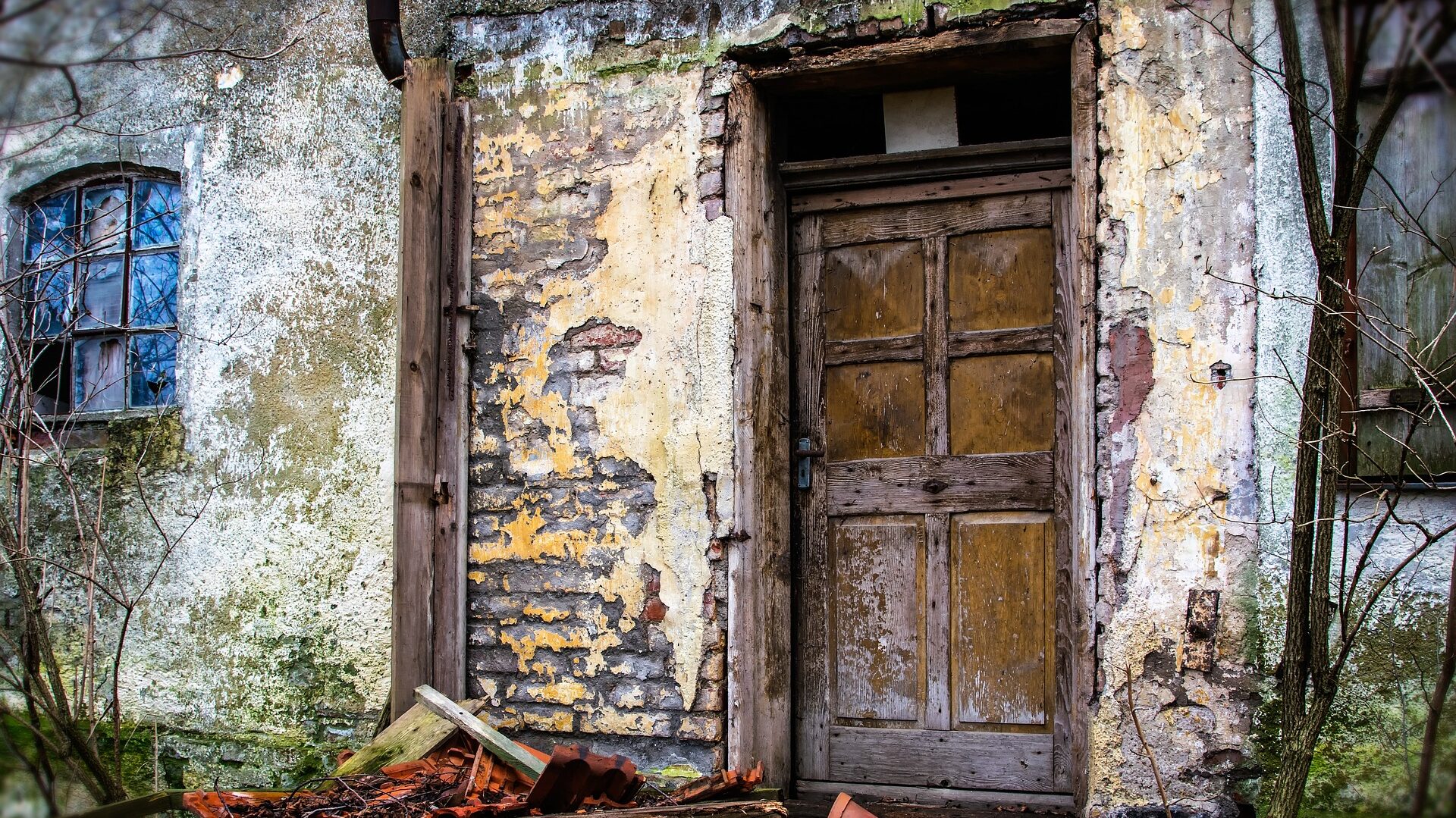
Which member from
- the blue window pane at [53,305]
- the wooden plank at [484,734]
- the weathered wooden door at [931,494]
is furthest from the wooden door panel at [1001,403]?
the blue window pane at [53,305]

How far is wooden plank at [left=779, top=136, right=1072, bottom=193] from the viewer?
3826 millimetres

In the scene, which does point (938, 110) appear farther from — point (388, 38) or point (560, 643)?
point (560, 643)

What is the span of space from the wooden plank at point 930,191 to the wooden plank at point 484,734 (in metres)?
2.11

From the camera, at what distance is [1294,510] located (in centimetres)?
309

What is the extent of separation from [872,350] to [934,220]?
51cm

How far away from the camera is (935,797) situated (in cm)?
381

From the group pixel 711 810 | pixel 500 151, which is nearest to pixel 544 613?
pixel 711 810

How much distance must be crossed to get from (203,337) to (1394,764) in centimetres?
449

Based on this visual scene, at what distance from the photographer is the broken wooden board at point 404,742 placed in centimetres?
346

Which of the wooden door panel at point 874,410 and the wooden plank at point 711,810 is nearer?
the wooden plank at point 711,810

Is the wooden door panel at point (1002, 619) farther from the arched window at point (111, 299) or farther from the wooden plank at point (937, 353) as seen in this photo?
the arched window at point (111, 299)

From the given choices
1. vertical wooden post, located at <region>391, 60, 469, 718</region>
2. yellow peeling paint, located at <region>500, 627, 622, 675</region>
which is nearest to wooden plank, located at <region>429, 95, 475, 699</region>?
vertical wooden post, located at <region>391, 60, 469, 718</region>

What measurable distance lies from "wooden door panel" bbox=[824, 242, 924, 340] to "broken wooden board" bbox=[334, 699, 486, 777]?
1.89 m

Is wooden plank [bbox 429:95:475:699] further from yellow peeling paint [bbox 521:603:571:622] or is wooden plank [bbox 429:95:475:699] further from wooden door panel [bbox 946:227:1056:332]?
wooden door panel [bbox 946:227:1056:332]
